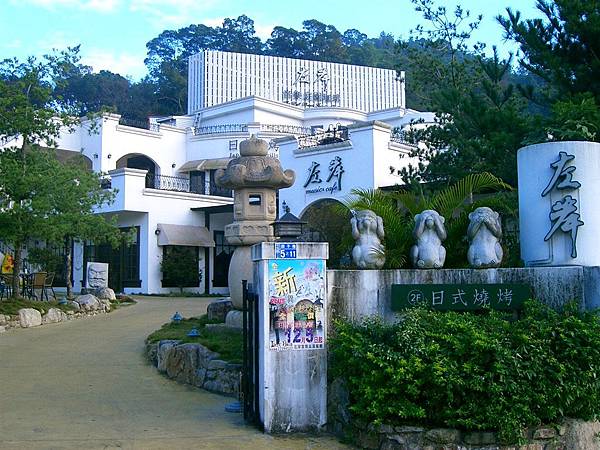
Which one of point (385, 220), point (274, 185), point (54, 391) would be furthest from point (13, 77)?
point (385, 220)

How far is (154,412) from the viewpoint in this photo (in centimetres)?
829

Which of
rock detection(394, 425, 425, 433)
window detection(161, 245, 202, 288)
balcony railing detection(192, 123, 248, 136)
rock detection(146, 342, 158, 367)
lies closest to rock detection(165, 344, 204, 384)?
rock detection(146, 342, 158, 367)

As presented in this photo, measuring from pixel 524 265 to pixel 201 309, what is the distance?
13.7 meters

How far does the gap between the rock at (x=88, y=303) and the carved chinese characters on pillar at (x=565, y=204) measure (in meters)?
14.5

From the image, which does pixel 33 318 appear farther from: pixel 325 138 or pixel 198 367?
pixel 325 138

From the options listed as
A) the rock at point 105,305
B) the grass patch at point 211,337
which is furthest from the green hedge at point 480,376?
the rock at point 105,305

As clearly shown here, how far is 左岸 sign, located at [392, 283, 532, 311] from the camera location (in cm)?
775

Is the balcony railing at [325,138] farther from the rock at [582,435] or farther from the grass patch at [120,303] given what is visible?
the rock at [582,435]

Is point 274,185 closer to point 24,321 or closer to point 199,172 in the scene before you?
point 24,321

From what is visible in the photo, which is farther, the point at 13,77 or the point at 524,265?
the point at 13,77

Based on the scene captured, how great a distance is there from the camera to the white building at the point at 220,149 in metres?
23.1

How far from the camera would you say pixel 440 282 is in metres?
7.98

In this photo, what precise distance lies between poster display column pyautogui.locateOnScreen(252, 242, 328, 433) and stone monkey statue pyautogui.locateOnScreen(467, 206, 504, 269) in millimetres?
2019

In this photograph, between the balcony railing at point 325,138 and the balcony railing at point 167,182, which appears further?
the balcony railing at point 167,182
